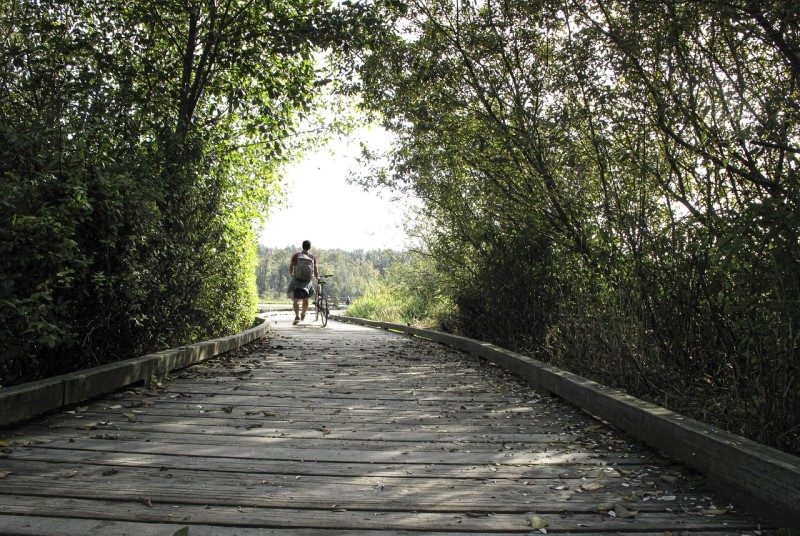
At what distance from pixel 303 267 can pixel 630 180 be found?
10.5 m

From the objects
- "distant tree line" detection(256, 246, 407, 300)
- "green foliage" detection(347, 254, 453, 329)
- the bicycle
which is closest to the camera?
A: "green foliage" detection(347, 254, 453, 329)

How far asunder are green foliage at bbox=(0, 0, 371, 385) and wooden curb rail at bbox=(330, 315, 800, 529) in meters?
3.68

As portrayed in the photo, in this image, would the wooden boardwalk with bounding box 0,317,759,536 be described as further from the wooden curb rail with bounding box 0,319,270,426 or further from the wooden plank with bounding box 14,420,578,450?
the wooden curb rail with bounding box 0,319,270,426

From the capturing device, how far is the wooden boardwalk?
2.62 m

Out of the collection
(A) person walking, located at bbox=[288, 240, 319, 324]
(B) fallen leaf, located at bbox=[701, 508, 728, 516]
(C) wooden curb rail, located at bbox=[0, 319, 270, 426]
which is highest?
(A) person walking, located at bbox=[288, 240, 319, 324]

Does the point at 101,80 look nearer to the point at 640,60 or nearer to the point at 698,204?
the point at 640,60

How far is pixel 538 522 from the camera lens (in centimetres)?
263

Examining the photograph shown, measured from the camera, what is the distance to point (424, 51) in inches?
306

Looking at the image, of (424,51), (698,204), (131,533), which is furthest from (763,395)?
(424,51)

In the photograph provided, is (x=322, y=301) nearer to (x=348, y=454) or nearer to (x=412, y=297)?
→ (x=412, y=297)

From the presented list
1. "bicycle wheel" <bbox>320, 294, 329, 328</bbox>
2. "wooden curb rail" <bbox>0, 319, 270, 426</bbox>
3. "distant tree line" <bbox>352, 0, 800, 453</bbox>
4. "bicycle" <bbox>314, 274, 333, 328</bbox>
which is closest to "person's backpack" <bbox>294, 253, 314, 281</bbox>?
"bicycle" <bbox>314, 274, 333, 328</bbox>

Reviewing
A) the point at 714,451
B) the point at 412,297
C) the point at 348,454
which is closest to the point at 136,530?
the point at 348,454

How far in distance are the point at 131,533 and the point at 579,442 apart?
109 inches

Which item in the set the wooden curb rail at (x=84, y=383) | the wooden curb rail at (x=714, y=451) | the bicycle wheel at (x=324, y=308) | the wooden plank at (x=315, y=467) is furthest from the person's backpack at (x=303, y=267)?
the wooden plank at (x=315, y=467)
